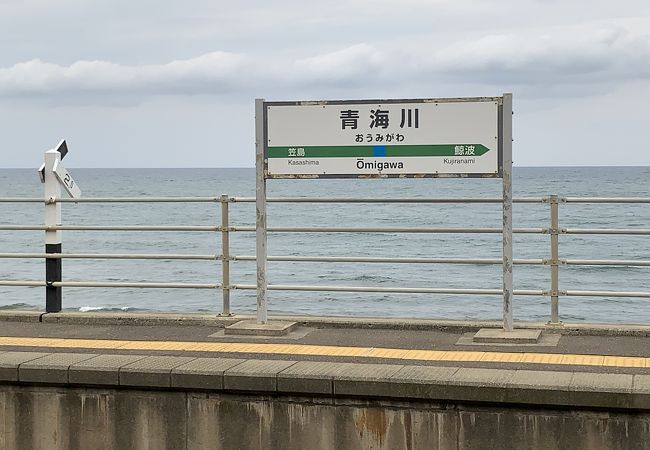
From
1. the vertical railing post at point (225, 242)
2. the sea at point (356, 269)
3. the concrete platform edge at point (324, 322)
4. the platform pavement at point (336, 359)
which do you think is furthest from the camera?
the sea at point (356, 269)

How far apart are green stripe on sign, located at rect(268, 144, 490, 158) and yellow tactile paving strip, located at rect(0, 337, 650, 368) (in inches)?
59.3

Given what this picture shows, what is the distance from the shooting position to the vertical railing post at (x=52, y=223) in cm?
927

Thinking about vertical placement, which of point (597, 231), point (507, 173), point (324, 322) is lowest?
point (324, 322)

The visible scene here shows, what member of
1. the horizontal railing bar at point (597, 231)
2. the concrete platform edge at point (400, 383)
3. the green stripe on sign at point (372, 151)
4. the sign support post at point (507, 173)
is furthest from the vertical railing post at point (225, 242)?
the horizontal railing bar at point (597, 231)

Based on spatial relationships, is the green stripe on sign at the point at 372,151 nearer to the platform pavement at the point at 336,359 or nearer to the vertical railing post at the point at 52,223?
the platform pavement at the point at 336,359

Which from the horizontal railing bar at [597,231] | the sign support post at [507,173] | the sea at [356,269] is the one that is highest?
the sign support post at [507,173]

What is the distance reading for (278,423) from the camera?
5867mm

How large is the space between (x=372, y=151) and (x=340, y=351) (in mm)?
1607

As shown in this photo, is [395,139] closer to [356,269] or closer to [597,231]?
[597,231]

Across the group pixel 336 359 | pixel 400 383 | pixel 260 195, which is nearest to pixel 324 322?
pixel 260 195

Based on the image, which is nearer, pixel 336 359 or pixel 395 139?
pixel 336 359

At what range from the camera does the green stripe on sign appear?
7.88 meters

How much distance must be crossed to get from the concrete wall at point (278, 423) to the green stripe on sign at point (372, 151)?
2.71 meters

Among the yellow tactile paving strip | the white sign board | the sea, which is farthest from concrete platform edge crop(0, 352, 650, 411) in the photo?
the sea
